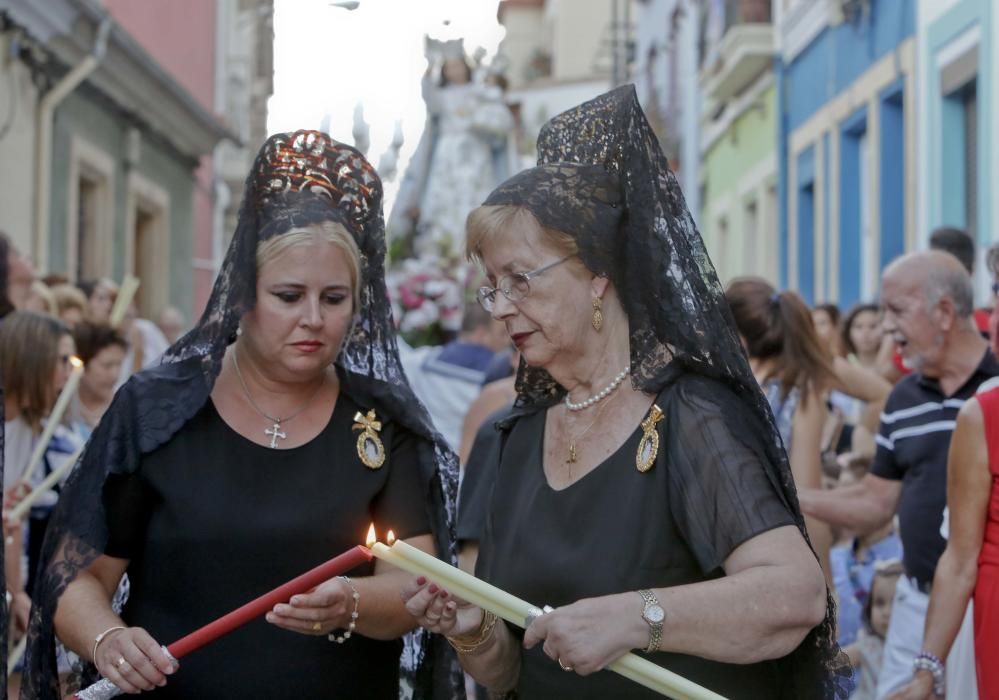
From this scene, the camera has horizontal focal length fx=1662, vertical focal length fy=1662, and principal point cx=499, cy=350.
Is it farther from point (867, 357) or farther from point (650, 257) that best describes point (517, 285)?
point (867, 357)

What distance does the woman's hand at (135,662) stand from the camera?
3.23 meters

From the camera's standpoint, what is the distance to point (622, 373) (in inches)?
131

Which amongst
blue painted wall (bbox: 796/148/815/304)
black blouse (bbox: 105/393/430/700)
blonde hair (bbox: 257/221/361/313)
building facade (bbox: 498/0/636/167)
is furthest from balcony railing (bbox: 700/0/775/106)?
black blouse (bbox: 105/393/430/700)

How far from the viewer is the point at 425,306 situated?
1147 cm

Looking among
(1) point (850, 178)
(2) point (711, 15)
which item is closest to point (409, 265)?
(1) point (850, 178)

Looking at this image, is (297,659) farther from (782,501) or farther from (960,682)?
(960,682)

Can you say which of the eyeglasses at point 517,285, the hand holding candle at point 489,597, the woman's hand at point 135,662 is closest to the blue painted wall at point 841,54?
the eyeglasses at point 517,285

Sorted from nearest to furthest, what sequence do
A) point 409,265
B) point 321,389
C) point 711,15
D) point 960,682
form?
point 321,389
point 960,682
point 409,265
point 711,15

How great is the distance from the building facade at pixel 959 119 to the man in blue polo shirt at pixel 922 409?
436 centimetres

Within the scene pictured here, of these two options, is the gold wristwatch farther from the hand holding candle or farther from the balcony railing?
the balcony railing

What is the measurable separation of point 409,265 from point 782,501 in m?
9.04

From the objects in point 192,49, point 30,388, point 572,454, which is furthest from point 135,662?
point 192,49

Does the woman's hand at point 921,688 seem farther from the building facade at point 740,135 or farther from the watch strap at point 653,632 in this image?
the building facade at point 740,135

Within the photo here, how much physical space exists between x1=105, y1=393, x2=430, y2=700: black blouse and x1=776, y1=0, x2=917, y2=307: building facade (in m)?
9.04
